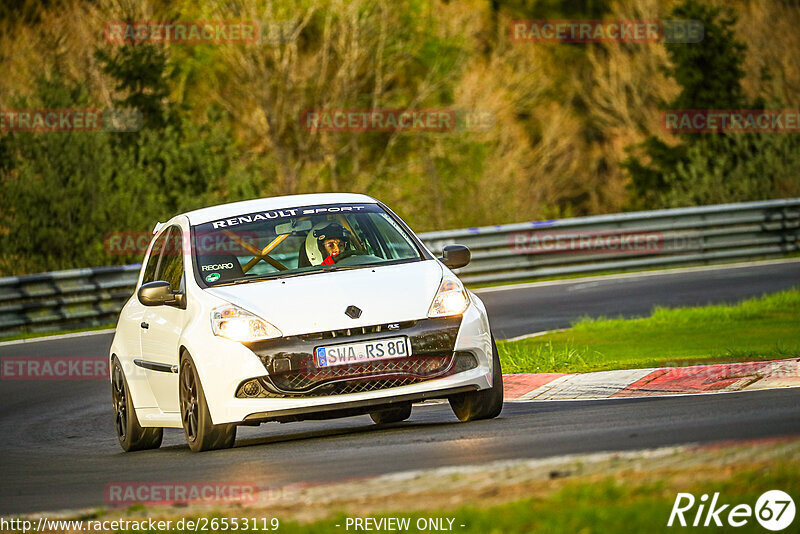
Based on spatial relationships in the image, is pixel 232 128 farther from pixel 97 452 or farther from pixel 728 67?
pixel 97 452

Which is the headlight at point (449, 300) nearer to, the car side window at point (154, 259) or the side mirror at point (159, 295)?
the side mirror at point (159, 295)

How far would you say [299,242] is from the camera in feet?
33.0

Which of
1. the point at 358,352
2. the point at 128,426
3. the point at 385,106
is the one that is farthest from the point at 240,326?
the point at 385,106

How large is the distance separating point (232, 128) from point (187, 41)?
214 inches

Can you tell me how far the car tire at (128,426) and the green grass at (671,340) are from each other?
135 inches

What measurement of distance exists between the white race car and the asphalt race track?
0.27 metres

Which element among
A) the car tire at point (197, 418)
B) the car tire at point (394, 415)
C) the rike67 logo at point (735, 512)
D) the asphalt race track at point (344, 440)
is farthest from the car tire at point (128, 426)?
the rike67 logo at point (735, 512)

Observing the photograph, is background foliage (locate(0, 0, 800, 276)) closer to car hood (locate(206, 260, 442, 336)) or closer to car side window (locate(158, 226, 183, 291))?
car side window (locate(158, 226, 183, 291))

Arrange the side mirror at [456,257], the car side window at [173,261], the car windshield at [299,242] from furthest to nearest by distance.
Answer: the car side window at [173,261], the side mirror at [456,257], the car windshield at [299,242]

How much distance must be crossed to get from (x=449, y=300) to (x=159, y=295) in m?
1.91

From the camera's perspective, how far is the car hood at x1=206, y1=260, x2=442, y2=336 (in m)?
8.77

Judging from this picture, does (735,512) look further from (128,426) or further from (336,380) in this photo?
(128,426)

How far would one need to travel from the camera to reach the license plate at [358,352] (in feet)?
28.6

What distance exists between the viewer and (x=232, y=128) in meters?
44.6
